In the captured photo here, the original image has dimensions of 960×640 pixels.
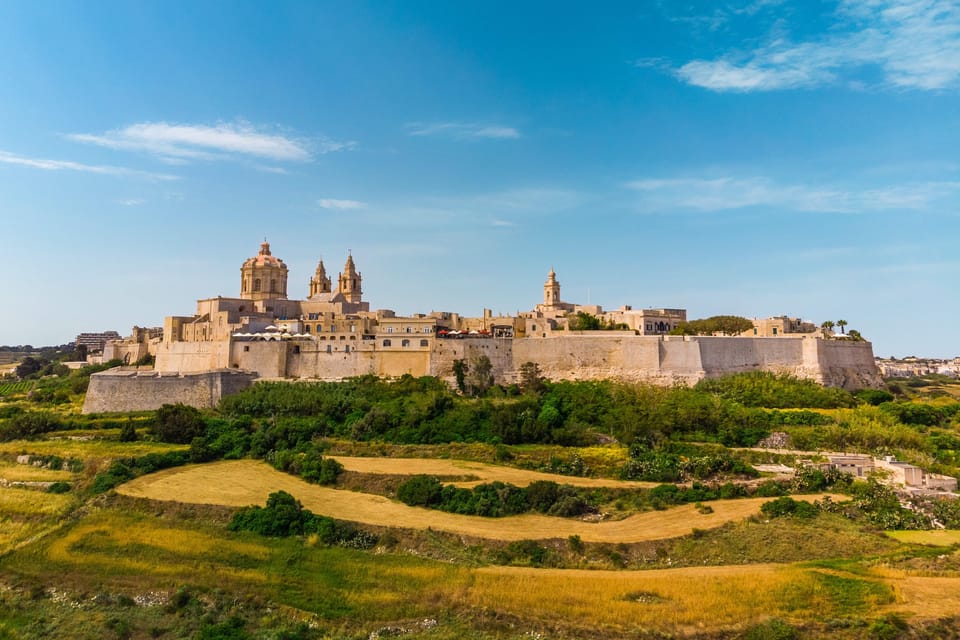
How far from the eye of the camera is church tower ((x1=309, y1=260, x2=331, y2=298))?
181 ft

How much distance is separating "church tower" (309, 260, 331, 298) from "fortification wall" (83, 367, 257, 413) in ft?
56.7

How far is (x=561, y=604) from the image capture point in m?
17.4

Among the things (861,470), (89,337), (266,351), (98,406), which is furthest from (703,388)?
(89,337)

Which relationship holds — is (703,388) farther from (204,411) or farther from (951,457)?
(204,411)

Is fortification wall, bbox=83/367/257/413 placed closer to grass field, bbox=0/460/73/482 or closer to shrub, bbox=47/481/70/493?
grass field, bbox=0/460/73/482

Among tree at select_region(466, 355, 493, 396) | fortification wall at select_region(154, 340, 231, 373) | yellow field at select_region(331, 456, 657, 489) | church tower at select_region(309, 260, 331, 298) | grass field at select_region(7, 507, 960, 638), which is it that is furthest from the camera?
church tower at select_region(309, 260, 331, 298)

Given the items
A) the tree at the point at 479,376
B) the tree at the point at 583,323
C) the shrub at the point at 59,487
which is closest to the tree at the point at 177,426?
the shrub at the point at 59,487

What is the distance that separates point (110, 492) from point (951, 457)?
30594mm

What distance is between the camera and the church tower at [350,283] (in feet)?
174

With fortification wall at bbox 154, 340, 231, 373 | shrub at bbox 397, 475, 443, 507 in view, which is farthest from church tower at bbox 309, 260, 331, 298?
shrub at bbox 397, 475, 443, 507

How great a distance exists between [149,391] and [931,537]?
112 feet

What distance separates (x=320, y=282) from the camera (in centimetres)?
5516

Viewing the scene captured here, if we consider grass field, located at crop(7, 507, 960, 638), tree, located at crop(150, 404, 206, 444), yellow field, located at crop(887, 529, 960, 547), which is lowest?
grass field, located at crop(7, 507, 960, 638)

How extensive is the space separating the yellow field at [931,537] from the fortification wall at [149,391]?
30.2 metres
